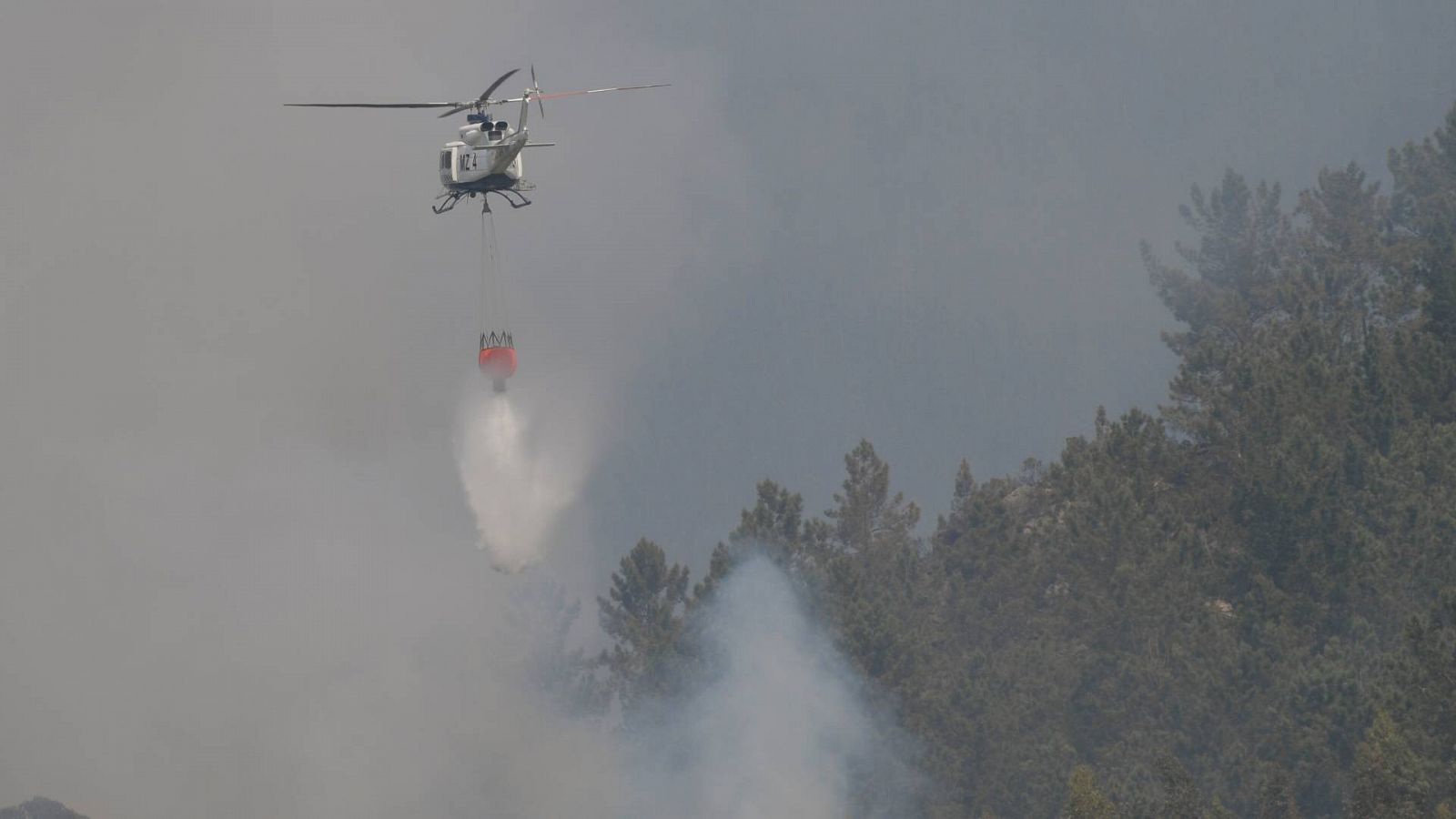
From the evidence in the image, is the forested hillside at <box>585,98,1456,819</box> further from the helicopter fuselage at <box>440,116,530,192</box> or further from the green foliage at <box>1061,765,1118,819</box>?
the helicopter fuselage at <box>440,116,530,192</box>

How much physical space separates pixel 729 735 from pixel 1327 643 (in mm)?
24523

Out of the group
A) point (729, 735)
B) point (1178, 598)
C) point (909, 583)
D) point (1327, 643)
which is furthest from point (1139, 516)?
point (909, 583)

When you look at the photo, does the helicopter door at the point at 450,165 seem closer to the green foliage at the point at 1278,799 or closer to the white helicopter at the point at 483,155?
the white helicopter at the point at 483,155

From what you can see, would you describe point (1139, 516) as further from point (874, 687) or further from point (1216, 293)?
point (1216, 293)

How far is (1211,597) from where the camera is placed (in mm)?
81375

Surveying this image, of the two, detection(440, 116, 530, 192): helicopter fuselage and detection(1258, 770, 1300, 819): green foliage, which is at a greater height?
detection(440, 116, 530, 192): helicopter fuselage

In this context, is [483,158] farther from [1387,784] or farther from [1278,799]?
[1387,784]

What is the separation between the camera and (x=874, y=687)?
9112 cm

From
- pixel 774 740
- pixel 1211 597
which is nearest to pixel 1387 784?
pixel 1211 597

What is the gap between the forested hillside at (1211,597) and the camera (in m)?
70.2

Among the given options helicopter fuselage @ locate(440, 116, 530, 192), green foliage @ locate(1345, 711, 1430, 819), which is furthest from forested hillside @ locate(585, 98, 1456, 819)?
helicopter fuselage @ locate(440, 116, 530, 192)

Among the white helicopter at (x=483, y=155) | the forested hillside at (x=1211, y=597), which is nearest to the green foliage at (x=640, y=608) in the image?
the forested hillside at (x=1211, y=597)

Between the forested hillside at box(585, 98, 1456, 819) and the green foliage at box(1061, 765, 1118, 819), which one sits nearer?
the green foliage at box(1061, 765, 1118, 819)

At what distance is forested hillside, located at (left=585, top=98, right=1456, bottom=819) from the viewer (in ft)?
230
